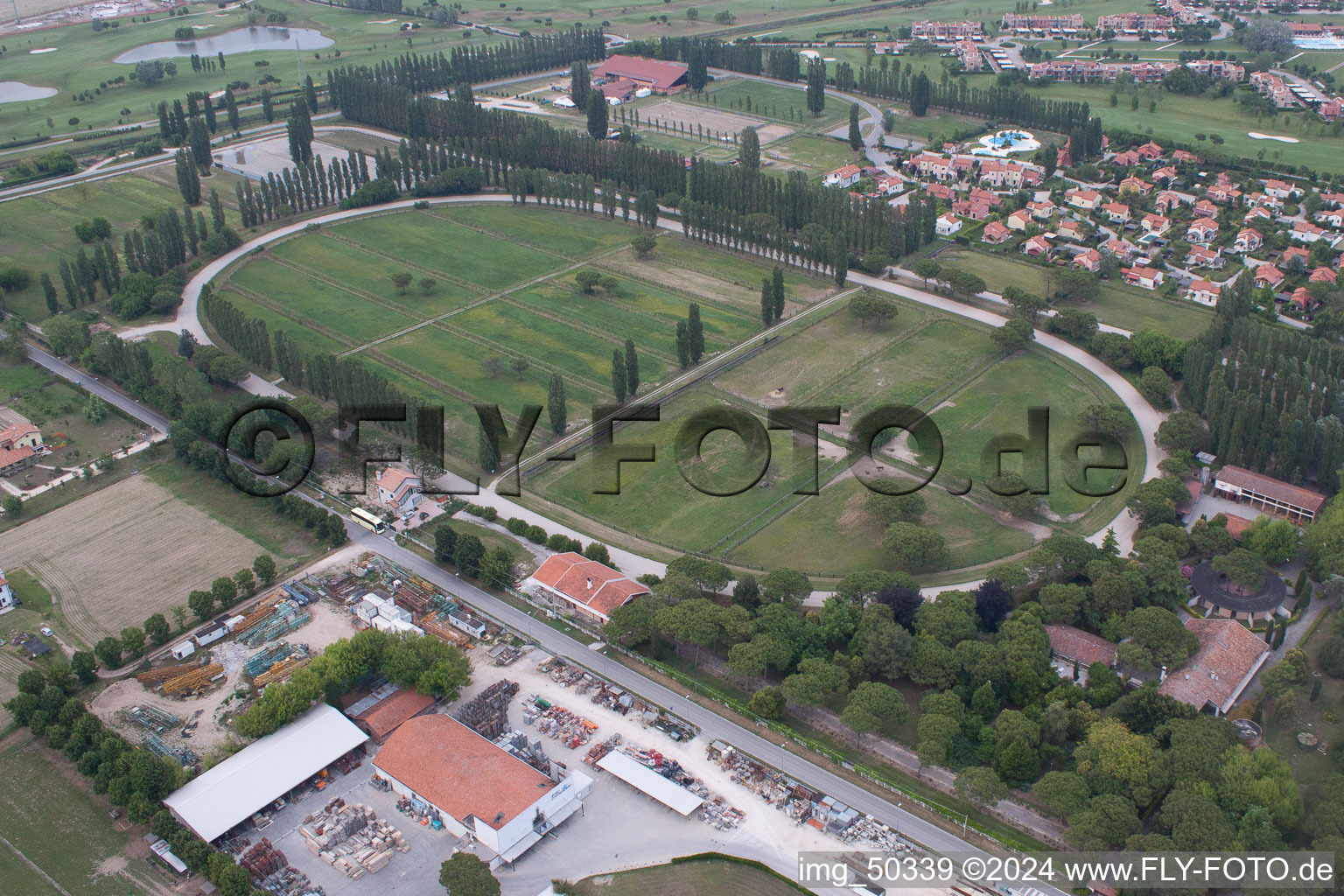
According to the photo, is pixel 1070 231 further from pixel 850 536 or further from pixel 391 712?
pixel 391 712

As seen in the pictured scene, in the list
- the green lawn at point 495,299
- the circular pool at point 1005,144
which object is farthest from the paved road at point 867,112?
the green lawn at point 495,299

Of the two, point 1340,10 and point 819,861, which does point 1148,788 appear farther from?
point 1340,10

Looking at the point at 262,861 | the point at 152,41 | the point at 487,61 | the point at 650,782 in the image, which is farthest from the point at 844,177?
the point at 152,41

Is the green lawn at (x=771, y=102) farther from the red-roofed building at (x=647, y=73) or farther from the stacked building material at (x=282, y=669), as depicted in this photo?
the stacked building material at (x=282, y=669)

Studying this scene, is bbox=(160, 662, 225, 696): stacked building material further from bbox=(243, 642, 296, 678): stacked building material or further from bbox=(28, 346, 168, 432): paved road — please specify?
bbox=(28, 346, 168, 432): paved road

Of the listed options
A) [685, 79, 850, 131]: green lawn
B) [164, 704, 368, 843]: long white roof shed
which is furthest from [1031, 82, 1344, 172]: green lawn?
[164, 704, 368, 843]: long white roof shed

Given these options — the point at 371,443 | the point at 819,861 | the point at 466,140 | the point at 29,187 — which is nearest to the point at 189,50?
the point at 29,187
